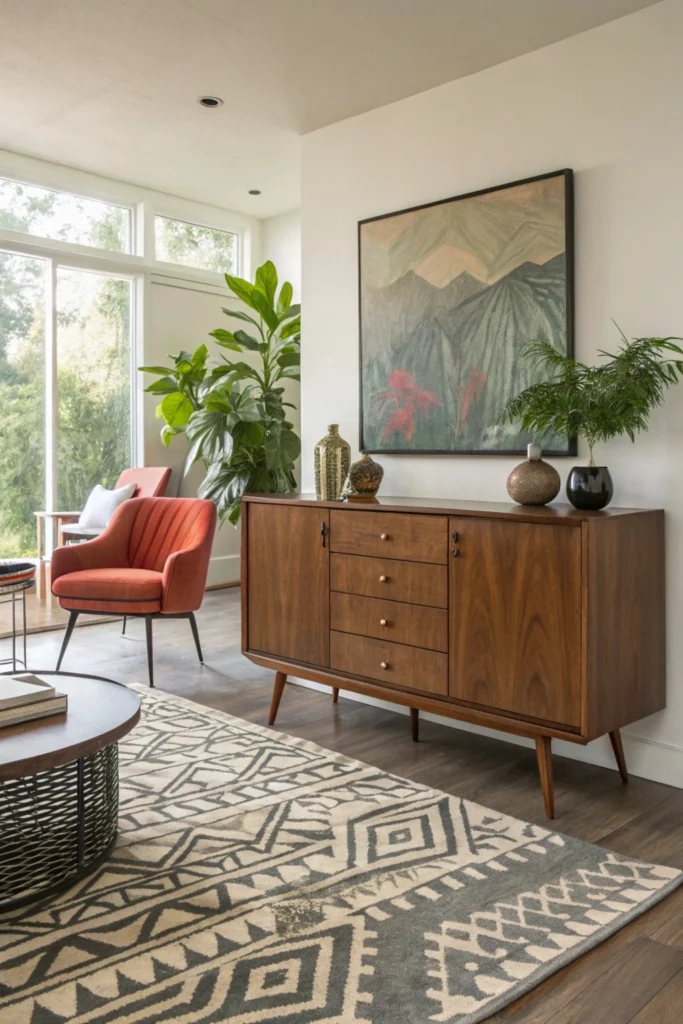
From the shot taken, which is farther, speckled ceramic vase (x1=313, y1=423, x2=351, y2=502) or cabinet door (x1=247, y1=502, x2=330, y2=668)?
speckled ceramic vase (x1=313, y1=423, x2=351, y2=502)

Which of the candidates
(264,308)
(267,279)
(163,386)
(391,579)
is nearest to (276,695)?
(391,579)

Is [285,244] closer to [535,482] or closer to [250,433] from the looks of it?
[250,433]

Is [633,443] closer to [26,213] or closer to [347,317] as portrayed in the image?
[347,317]

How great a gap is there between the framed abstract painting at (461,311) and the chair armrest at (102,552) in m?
1.43

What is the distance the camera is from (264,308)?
199 inches

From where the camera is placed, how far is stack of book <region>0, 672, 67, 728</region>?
204 cm

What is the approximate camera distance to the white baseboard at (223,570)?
6418mm

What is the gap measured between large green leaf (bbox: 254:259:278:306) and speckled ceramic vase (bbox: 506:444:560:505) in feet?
8.87

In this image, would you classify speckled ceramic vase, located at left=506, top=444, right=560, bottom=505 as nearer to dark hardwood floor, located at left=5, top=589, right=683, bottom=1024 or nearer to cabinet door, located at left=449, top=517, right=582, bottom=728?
cabinet door, located at left=449, top=517, right=582, bottom=728

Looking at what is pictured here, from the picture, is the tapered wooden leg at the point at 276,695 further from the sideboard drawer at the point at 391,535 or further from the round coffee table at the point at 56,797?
the round coffee table at the point at 56,797

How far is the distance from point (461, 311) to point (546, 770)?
174 cm

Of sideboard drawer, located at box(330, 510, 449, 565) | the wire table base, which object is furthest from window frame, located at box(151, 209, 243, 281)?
the wire table base

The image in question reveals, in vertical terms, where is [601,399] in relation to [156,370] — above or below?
below

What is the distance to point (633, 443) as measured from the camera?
2846 millimetres
